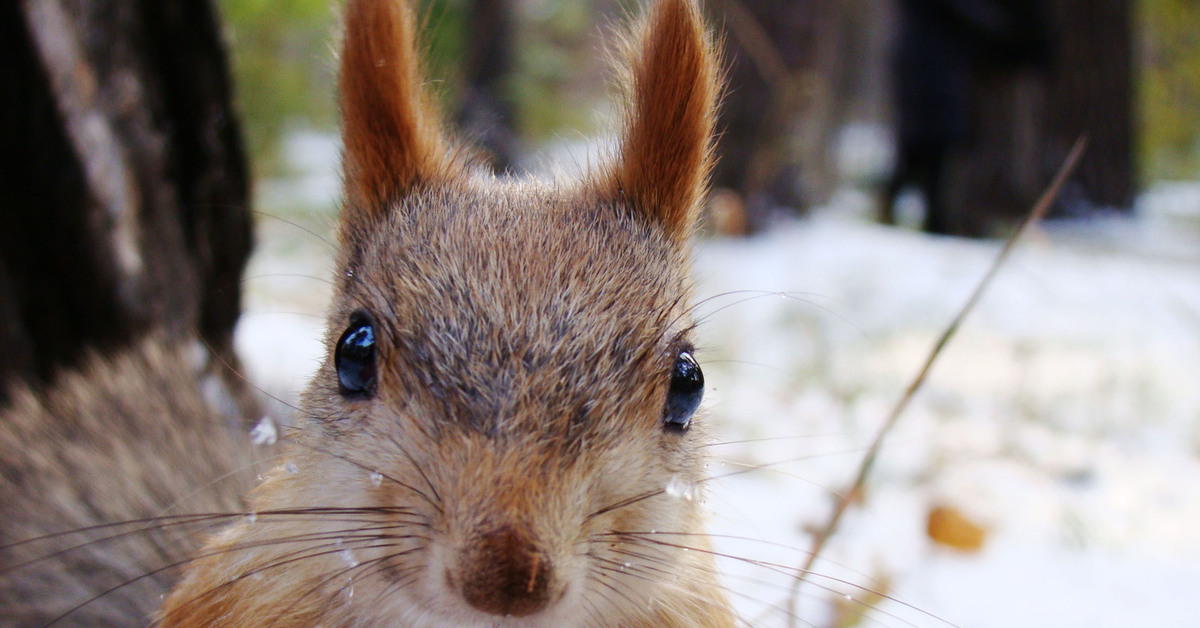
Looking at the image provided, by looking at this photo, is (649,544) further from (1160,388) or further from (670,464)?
(1160,388)

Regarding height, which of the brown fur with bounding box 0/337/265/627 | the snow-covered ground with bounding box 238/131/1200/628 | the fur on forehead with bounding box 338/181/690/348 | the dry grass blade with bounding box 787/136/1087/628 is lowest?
the snow-covered ground with bounding box 238/131/1200/628

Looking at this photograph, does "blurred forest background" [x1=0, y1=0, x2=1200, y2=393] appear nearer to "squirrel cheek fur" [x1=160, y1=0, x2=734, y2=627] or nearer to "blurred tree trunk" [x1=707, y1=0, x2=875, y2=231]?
"blurred tree trunk" [x1=707, y1=0, x2=875, y2=231]

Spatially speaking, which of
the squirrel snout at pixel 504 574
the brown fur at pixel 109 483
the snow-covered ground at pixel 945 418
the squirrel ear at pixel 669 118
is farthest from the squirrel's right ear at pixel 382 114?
the squirrel snout at pixel 504 574

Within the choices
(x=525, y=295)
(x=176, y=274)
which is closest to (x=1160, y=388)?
(x=525, y=295)

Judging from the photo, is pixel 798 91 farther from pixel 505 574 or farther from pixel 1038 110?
pixel 505 574

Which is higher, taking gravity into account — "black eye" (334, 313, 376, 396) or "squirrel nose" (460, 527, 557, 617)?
"black eye" (334, 313, 376, 396)

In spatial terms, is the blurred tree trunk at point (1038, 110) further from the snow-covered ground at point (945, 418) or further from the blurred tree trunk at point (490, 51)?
the blurred tree trunk at point (490, 51)

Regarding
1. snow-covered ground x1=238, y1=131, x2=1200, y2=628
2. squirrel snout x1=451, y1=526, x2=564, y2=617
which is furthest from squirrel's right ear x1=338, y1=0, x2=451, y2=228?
squirrel snout x1=451, y1=526, x2=564, y2=617
